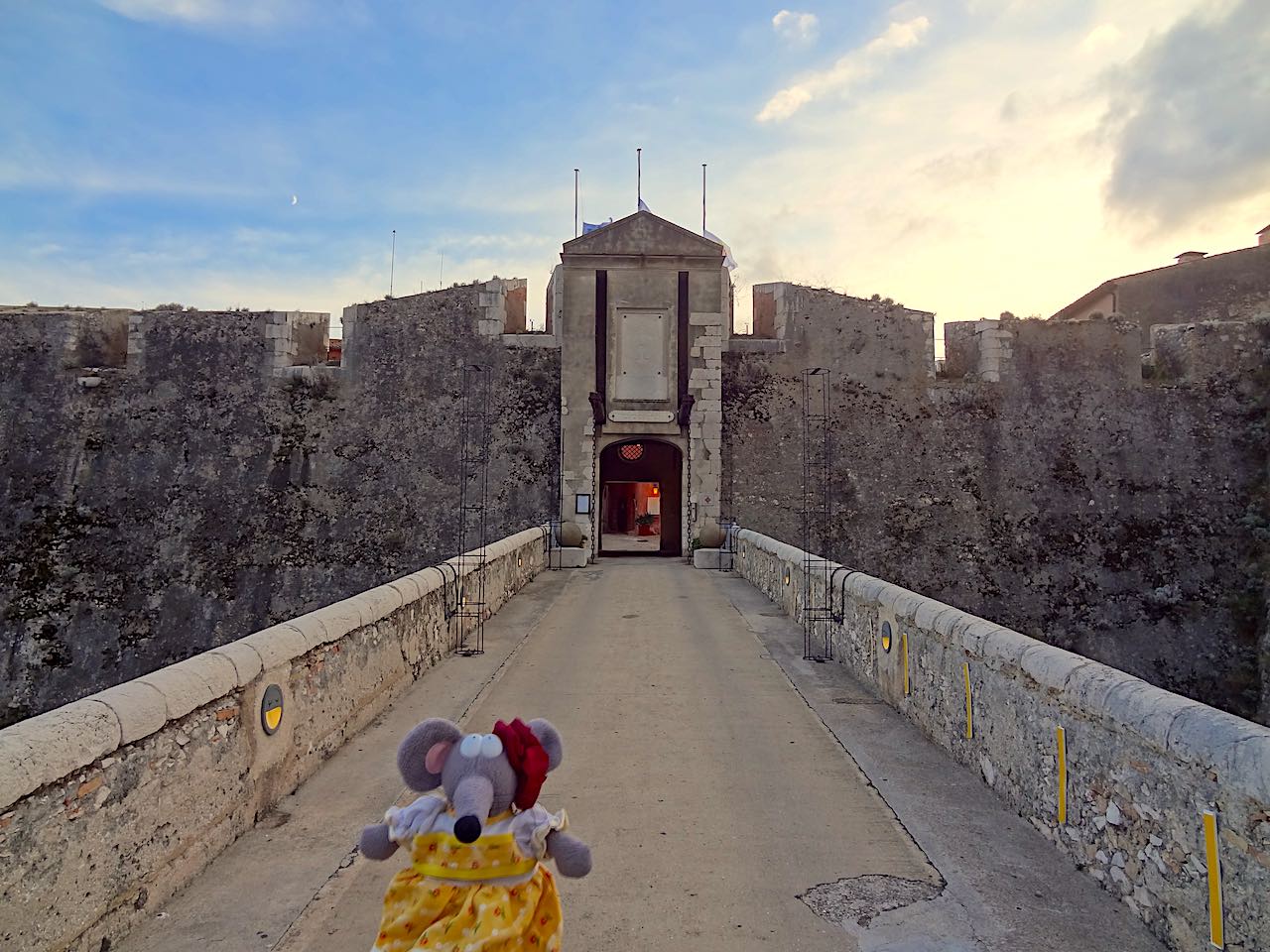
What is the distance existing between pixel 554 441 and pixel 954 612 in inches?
540

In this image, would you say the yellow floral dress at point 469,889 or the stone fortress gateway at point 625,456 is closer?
the yellow floral dress at point 469,889

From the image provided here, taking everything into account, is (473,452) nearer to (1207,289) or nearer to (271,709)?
(271,709)

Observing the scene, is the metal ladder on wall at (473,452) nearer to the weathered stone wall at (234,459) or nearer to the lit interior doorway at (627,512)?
the weathered stone wall at (234,459)

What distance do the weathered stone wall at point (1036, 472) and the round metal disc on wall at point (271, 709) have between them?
14.6 metres

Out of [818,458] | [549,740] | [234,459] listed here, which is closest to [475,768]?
[549,740]

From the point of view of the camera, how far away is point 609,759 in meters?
5.97

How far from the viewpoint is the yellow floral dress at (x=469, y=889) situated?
2629 mm

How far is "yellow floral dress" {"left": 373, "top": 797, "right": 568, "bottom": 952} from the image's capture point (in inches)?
104

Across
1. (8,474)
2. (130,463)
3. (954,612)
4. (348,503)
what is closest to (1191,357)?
(954,612)

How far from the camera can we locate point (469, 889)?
8.91 ft

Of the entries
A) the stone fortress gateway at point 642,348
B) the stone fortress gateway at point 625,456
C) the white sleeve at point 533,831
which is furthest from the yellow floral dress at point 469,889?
the stone fortress gateway at point 642,348

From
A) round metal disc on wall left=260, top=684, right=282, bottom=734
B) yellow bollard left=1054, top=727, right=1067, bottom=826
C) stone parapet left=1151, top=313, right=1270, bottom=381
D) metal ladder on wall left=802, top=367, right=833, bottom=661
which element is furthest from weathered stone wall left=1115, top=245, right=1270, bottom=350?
round metal disc on wall left=260, top=684, right=282, bottom=734

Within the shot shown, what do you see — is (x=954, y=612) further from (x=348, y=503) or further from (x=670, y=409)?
(x=348, y=503)

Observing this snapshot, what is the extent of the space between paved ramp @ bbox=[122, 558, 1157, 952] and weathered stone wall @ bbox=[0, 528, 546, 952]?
19 centimetres
